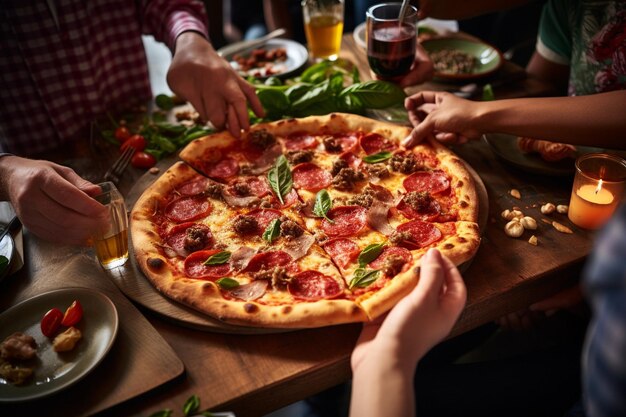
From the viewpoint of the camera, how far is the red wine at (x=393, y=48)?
2.90 meters

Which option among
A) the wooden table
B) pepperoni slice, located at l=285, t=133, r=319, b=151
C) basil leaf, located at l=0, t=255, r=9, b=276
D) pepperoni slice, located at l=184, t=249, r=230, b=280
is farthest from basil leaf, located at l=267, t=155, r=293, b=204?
basil leaf, located at l=0, t=255, r=9, b=276

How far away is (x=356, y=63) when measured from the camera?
3875 millimetres

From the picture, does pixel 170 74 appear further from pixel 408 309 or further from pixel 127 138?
pixel 408 309

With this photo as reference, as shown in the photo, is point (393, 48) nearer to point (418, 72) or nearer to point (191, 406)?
point (418, 72)

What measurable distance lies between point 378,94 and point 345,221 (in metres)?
1.02

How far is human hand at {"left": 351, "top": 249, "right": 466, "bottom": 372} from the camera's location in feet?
4.90

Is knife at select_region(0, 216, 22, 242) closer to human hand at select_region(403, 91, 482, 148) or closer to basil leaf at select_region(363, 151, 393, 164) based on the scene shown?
basil leaf at select_region(363, 151, 393, 164)

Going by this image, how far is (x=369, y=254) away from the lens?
215 centimetres

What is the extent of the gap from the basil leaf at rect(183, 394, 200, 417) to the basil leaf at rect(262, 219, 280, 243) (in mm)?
816

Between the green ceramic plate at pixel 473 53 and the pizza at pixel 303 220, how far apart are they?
874 millimetres

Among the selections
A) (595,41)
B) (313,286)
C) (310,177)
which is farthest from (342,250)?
(595,41)

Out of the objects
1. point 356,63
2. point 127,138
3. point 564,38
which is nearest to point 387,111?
point 356,63

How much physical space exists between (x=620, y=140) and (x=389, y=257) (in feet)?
4.15

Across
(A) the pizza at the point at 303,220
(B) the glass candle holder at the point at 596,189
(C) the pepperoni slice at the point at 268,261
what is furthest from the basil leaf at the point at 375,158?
(B) the glass candle holder at the point at 596,189
